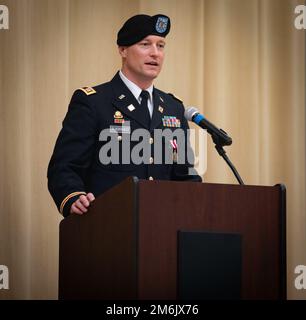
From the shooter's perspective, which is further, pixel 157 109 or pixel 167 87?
pixel 167 87

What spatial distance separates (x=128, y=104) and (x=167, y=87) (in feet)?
3.76

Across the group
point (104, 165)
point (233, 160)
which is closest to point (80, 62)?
point (233, 160)

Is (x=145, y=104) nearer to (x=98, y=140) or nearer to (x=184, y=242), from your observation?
(x=98, y=140)

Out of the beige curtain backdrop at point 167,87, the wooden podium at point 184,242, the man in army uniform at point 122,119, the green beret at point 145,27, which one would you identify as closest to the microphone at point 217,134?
the wooden podium at point 184,242

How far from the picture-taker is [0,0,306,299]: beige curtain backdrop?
3.63 meters

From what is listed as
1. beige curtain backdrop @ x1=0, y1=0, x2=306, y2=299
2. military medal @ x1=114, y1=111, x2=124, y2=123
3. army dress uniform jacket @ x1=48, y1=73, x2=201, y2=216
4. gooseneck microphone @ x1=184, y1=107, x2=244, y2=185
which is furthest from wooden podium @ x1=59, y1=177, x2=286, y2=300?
beige curtain backdrop @ x1=0, y1=0, x2=306, y2=299

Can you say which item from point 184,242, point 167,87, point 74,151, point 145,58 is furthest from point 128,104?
point 167,87

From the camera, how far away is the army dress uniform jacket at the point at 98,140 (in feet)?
8.81

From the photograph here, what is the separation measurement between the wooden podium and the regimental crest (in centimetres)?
84

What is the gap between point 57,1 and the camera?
3.79 m

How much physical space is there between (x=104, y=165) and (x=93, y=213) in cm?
46

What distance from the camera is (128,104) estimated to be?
2.84m

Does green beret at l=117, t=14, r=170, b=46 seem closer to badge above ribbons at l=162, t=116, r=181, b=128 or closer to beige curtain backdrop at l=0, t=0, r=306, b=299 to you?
badge above ribbons at l=162, t=116, r=181, b=128

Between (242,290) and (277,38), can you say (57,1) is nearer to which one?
(277,38)
